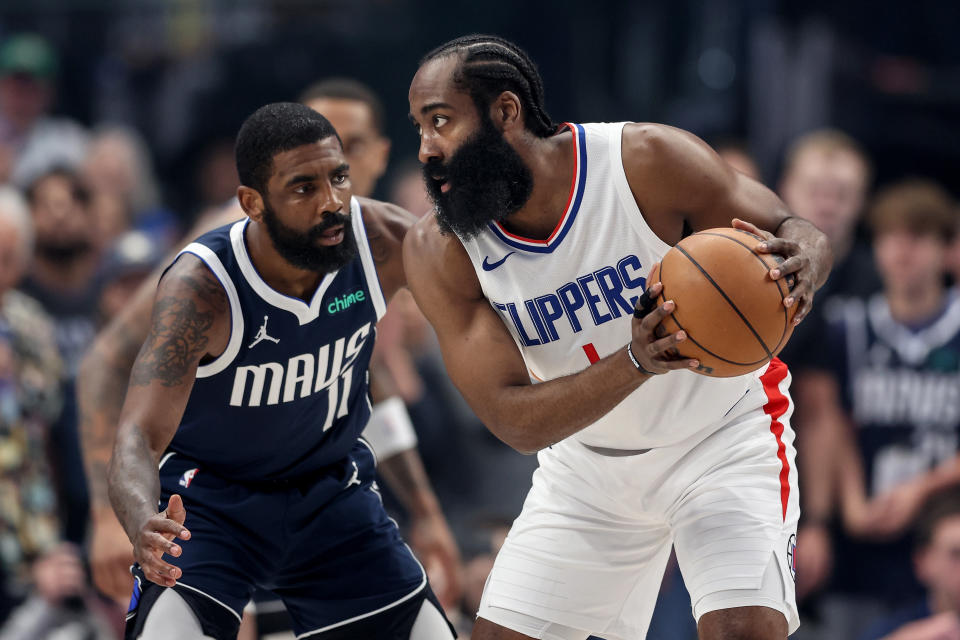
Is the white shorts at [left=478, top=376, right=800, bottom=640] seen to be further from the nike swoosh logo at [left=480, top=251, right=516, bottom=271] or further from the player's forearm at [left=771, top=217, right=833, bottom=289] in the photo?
the nike swoosh logo at [left=480, top=251, right=516, bottom=271]

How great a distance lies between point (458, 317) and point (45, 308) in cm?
467

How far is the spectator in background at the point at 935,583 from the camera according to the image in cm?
628

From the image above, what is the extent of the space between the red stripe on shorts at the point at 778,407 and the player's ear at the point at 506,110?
1.09m

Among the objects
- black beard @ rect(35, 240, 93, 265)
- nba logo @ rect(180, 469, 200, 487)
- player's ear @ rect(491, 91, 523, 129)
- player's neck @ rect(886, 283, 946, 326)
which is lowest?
player's neck @ rect(886, 283, 946, 326)

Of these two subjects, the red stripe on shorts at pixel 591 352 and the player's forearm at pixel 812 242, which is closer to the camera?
the player's forearm at pixel 812 242

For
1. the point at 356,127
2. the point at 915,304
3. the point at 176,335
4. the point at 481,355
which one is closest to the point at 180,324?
the point at 176,335

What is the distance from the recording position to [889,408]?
7035 millimetres

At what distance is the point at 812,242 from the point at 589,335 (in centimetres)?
72

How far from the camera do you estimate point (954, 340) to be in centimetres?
702

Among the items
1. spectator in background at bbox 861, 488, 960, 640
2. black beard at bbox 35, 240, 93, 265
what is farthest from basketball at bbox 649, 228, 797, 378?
black beard at bbox 35, 240, 93, 265

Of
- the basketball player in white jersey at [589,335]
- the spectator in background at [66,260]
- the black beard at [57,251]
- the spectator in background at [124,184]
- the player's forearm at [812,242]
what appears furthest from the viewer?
the spectator in background at [124,184]

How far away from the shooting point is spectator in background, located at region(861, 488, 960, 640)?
628cm

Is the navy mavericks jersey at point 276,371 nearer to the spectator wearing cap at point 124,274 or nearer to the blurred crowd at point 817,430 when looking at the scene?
the blurred crowd at point 817,430

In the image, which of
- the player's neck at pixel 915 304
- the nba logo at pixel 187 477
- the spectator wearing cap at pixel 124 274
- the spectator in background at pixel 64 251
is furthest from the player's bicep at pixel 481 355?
the spectator in background at pixel 64 251
